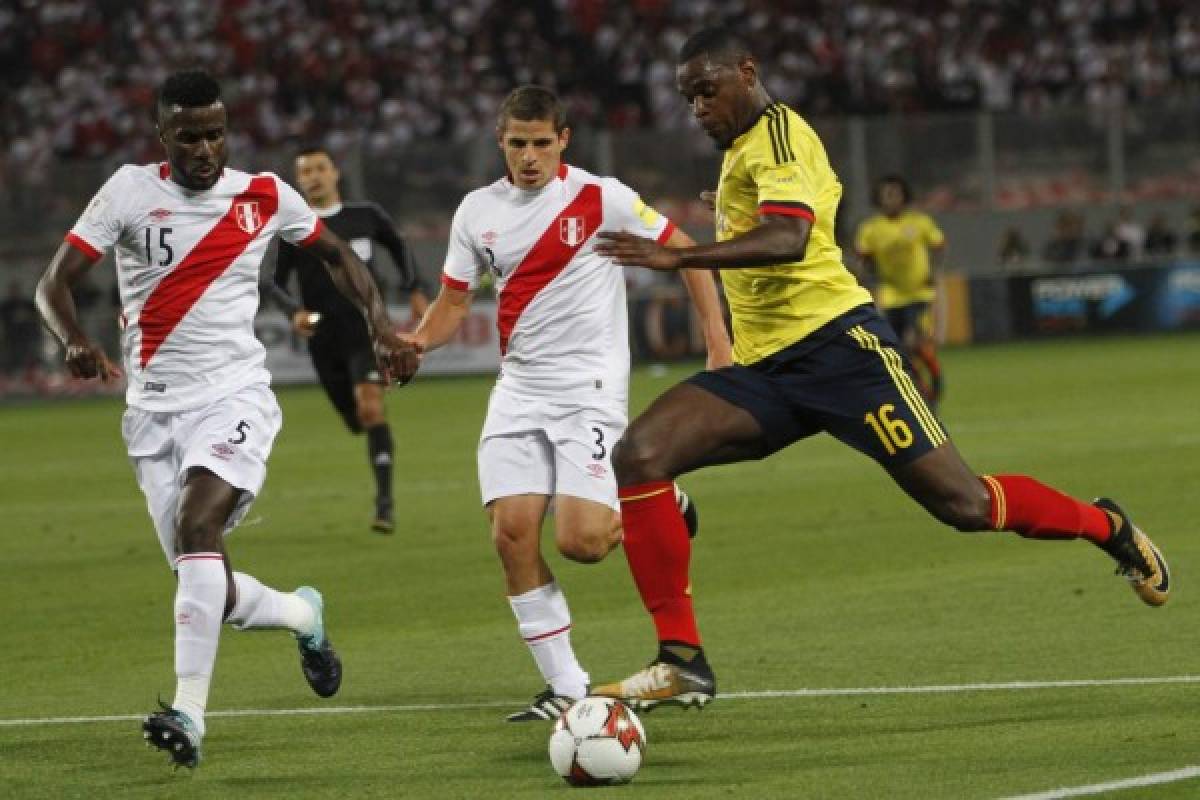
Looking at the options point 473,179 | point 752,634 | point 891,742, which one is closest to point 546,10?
point 473,179

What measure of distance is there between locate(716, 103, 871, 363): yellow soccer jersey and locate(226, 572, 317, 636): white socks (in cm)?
178

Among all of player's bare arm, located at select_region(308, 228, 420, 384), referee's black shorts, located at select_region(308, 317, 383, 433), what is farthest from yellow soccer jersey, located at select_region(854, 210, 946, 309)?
player's bare arm, located at select_region(308, 228, 420, 384)

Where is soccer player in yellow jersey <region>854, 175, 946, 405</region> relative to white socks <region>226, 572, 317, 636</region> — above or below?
below

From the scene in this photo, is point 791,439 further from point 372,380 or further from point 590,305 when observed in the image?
point 372,380

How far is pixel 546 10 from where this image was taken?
38.1 meters

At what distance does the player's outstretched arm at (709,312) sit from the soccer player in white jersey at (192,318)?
1.13 meters

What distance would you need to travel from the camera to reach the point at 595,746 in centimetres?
691

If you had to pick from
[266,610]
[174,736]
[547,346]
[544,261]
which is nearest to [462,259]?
[544,261]

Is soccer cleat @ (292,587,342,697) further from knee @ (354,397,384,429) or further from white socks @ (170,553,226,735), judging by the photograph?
knee @ (354,397,384,429)

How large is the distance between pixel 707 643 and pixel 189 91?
3.27m

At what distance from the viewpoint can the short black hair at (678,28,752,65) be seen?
796 cm

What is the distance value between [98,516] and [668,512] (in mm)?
9623

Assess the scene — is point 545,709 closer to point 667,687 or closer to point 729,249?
point 667,687

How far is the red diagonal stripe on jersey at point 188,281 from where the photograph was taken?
828 cm
